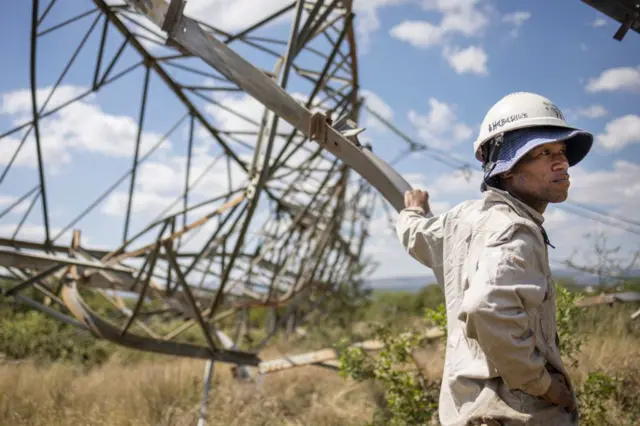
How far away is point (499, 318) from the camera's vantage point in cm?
181

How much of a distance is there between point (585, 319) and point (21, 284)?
25.9 feet

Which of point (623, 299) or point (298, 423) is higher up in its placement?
point (623, 299)

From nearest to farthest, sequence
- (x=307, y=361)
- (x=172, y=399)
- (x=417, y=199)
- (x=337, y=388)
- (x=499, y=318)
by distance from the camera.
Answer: (x=499, y=318) → (x=417, y=199) → (x=307, y=361) → (x=172, y=399) → (x=337, y=388)

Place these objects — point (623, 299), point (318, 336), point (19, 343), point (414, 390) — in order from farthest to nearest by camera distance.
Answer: point (318, 336)
point (19, 343)
point (623, 299)
point (414, 390)

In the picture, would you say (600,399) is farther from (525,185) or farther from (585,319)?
(585,319)

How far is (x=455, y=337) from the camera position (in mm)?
2219

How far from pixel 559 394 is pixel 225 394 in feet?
24.8

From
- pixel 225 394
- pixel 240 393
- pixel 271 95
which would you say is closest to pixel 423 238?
pixel 271 95

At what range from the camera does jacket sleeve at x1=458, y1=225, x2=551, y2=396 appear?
71.7 inches

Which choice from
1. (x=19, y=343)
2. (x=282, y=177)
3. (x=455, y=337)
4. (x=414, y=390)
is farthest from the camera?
(x=19, y=343)

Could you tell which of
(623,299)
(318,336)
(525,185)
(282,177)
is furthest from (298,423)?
(318,336)

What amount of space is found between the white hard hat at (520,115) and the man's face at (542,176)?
0.11 m

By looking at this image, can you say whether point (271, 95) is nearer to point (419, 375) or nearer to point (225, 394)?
point (419, 375)

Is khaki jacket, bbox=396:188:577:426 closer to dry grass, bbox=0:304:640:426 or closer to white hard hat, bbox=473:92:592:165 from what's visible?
white hard hat, bbox=473:92:592:165
